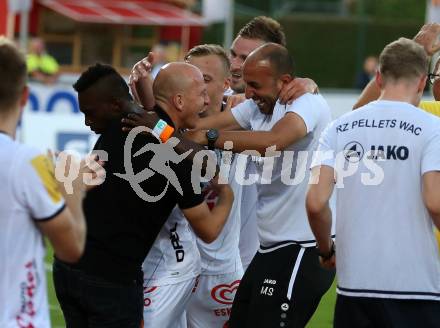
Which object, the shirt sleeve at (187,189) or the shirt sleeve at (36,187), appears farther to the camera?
the shirt sleeve at (187,189)

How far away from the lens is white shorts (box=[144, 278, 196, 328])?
21.3 ft

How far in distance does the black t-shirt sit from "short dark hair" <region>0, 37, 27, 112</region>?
1.29 meters

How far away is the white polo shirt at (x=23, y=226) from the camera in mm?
4344

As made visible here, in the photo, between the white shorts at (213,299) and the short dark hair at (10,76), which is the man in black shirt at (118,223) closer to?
the short dark hair at (10,76)

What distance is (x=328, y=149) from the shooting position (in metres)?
5.46

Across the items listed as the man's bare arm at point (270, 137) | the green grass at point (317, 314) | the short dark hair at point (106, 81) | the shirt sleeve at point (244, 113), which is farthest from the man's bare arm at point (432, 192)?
the green grass at point (317, 314)

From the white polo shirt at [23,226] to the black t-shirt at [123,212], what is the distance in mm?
1034

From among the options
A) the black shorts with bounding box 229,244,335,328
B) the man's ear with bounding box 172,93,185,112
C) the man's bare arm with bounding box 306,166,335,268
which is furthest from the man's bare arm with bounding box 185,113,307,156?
the man's bare arm with bounding box 306,166,335,268

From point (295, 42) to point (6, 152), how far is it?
1232 inches

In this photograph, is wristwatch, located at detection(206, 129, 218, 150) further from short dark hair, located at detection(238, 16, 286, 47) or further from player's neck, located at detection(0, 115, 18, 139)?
player's neck, located at detection(0, 115, 18, 139)

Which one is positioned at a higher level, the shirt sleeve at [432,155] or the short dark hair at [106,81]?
the short dark hair at [106,81]

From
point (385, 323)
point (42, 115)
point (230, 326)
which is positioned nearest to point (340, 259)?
point (385, 323)

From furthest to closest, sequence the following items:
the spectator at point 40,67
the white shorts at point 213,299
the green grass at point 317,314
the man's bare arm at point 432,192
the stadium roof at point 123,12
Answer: the stadium roof at point 123,12
the spectator at point 40,67
the green grass at point 317,314
the white shorts at point 213,299
the man's bare arm at point 432,192

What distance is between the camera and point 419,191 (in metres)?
5.28
